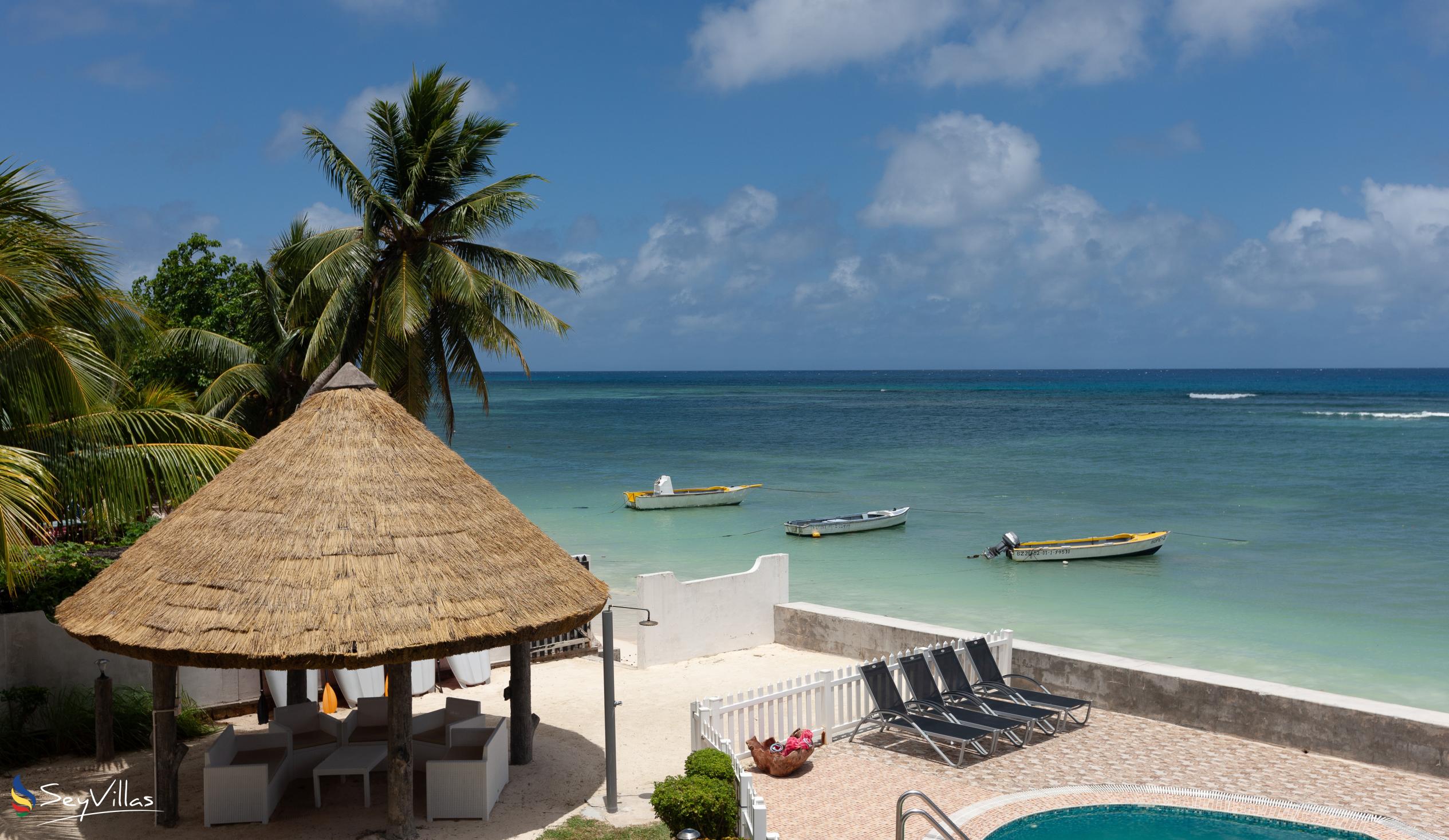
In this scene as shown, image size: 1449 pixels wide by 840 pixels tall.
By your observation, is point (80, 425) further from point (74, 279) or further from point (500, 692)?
point (500, 692)

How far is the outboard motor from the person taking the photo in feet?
95.0

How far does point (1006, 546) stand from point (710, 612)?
Result: 16.8 metres

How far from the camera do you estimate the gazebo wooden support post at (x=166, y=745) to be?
8570mm

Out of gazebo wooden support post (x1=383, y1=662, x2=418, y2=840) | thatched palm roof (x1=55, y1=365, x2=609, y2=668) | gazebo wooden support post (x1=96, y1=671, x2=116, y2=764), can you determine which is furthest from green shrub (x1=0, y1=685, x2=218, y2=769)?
gazebo wooden support post (x1=383, y1=662, x2=418, y2=840)

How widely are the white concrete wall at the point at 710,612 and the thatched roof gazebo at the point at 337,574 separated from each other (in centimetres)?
488

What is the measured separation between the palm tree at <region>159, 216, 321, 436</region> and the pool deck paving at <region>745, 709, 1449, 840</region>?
13.7 metres

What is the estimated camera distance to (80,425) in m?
9.96

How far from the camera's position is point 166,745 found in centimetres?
865

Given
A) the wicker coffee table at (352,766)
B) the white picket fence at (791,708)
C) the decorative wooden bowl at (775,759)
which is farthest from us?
the white picket fence at (791,708)

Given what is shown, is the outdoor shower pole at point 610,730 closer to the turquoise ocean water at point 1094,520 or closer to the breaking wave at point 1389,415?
the turquoise ocean water at point 1094,520

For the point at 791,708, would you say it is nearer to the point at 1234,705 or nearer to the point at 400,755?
the point at 400,755

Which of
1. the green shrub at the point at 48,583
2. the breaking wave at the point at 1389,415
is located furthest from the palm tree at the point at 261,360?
the breaking wave at the point at 1389,415

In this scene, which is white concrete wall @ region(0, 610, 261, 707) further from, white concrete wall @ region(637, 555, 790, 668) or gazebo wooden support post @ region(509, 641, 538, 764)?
white concrete wall @ region(637, 555, 790, 668)

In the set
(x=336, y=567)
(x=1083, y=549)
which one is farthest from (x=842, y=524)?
(x=336, y=567)
